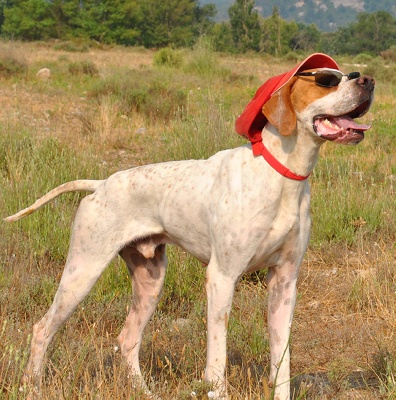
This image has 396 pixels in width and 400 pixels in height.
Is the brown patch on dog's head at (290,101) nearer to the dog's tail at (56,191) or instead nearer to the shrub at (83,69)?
the dog's tail at (56,191)

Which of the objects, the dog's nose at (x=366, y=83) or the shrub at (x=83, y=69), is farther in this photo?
the shrub at (x=83, y=69)

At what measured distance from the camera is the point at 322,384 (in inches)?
153

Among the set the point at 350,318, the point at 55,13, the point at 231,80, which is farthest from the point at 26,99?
the point at 55,13

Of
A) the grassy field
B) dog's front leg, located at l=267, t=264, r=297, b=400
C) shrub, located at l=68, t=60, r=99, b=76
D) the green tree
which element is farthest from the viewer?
the green tree

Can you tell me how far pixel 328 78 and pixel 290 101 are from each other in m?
0.20

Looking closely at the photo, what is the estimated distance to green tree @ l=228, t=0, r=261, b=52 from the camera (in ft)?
161

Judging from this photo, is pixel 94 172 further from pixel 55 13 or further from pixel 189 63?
pixel 55 13

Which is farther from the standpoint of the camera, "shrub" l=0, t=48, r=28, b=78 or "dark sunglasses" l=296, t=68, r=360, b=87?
"shrub" l=0, t=48, r=28, b=78

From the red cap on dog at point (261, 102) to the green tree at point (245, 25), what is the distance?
44.7 metres

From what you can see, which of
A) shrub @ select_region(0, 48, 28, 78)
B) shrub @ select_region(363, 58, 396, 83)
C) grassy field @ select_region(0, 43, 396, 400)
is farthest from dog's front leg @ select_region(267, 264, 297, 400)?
shrub @ select_region(363, 58, 396, 83)

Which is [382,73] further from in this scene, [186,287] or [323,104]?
[323,104]

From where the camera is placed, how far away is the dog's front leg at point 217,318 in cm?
327

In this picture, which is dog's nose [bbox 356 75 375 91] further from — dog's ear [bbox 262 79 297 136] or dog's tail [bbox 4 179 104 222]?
dog's tail [bbox 4 179 104 222]

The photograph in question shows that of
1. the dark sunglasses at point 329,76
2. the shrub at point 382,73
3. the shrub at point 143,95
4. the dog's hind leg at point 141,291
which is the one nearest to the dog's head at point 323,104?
the dark sunglasses at point 329,76
